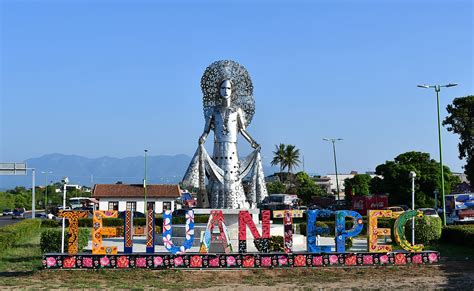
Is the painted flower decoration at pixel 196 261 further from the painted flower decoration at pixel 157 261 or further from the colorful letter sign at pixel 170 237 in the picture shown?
the painted flower decoration at pixel 157 261

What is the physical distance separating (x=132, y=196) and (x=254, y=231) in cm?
5092

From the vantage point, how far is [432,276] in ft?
71.3

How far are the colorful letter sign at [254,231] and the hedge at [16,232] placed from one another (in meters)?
12.0

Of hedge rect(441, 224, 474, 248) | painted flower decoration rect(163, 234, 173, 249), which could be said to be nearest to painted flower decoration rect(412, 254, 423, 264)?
hedge rect(441, 224, 474, 248)

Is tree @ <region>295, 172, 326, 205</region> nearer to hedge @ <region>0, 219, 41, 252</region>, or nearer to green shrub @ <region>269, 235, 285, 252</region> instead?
hedge @ <region>0, 219, 41, 252</region>

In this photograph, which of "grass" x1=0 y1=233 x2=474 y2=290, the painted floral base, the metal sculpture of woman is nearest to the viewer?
"grass" x1=0 y1=233 x2=474 y2=290

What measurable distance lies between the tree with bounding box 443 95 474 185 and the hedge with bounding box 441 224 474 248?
25.5m

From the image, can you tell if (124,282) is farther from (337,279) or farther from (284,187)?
(284,187)

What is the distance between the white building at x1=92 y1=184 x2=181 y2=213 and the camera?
72250mm

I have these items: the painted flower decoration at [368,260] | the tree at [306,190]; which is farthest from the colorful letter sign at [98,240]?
the tree at [306,190]

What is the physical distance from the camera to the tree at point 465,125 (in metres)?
57.8

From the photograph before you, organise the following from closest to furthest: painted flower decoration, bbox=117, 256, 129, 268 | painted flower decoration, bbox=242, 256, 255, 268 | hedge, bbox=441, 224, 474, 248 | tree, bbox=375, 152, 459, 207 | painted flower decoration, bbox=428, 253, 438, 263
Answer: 1. painted flower decoration, bbox=117, 256, 129, 268
2. painted flower decoration, bbox=242, 256, 255, 268
3. painted flower decoration, bbox=428, 253, 438, 263
4. hedge, bbox=441, 224, 474, 248
5. tree, bbox=375, 152, 459, 207

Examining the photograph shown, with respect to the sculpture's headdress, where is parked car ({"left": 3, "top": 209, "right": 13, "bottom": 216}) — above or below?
below

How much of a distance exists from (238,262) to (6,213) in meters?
67.0
